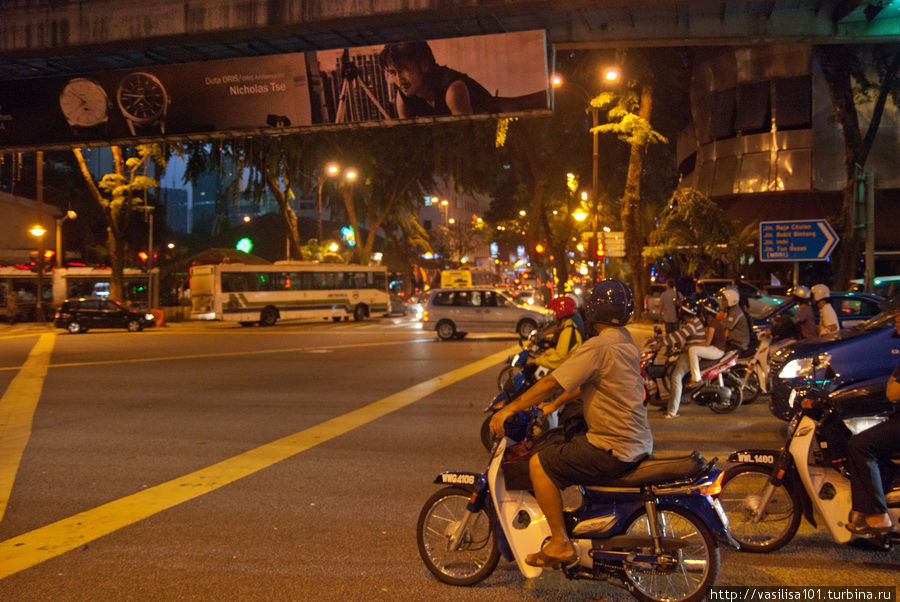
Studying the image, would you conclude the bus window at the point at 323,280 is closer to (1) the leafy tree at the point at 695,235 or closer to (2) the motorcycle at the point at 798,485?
(1) the leafy tree at the point at 695,235

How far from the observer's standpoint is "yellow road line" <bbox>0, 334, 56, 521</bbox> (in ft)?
25.7

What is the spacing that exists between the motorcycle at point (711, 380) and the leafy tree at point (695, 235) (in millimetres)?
19772

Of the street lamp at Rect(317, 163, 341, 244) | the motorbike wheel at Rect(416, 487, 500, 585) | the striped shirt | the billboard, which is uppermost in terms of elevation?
the street lamp at Rect(317, 163, 341, 244)

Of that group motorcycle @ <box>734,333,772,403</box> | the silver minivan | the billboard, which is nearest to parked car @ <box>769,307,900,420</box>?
motorcycle @ <box>734,333,772,403</box>

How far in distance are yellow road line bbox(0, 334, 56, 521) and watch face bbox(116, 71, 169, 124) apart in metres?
5.83

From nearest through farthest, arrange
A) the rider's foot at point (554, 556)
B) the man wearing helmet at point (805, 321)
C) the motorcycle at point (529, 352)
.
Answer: the rider's foot at point (554, 556)
the motorcycle at point (529, 352)
the man wearing helmet at point (805, 321)

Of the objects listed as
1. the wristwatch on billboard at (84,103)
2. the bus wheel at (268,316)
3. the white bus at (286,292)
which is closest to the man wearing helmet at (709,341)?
the wristwatch on billboard at (84,103)

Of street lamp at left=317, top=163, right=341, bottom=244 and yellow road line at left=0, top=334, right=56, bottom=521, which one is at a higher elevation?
street lamp at left=317, top=163, right=341, bottom=244

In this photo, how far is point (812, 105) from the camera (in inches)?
1178

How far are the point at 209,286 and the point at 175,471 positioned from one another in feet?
96.9

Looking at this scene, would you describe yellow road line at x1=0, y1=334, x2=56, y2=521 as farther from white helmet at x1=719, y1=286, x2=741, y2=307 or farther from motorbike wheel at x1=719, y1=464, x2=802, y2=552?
white helmet at x1=719, y1=286, x2=741, y2=307

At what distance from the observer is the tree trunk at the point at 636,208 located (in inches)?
1168

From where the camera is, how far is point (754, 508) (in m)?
5.25

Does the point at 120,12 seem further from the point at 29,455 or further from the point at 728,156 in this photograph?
the point at 728,156
